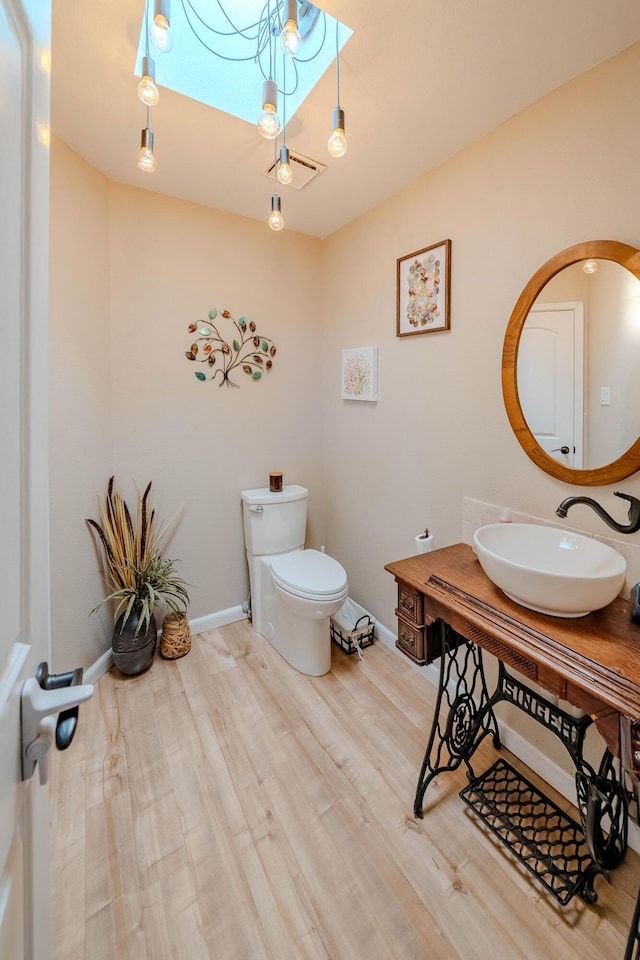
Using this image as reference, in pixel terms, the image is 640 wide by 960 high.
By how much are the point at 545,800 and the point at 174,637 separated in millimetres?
1788

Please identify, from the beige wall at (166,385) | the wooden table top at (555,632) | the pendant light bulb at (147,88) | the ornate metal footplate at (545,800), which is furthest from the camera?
the beige wall at (166,385)

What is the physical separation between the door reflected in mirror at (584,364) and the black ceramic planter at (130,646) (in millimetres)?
2017

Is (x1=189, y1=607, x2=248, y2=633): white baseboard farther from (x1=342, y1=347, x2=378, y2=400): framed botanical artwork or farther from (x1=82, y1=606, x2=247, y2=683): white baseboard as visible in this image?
(x1=342, y1=347, x2=378, y2=400): framed botanical artwork

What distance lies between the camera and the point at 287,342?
2.51 metres

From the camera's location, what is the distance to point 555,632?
107 cm

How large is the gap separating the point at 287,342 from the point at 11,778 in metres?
2.37

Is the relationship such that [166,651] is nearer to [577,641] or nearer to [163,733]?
[163,733]

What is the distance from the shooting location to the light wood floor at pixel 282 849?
107 cm

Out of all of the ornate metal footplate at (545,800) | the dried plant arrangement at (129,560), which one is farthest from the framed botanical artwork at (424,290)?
the dried plant arrangement at (129,560)

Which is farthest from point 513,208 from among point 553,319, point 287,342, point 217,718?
point 217,718

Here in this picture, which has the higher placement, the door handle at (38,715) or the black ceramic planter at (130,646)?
the door handle at (38,715)

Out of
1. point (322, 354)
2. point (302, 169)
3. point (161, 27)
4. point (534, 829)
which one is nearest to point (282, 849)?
point (534, 829)

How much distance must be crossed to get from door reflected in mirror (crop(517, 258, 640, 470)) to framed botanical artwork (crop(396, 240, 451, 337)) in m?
0.44

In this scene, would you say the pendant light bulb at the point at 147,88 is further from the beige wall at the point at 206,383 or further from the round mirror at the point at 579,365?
the round mirror at the point at 579,365
